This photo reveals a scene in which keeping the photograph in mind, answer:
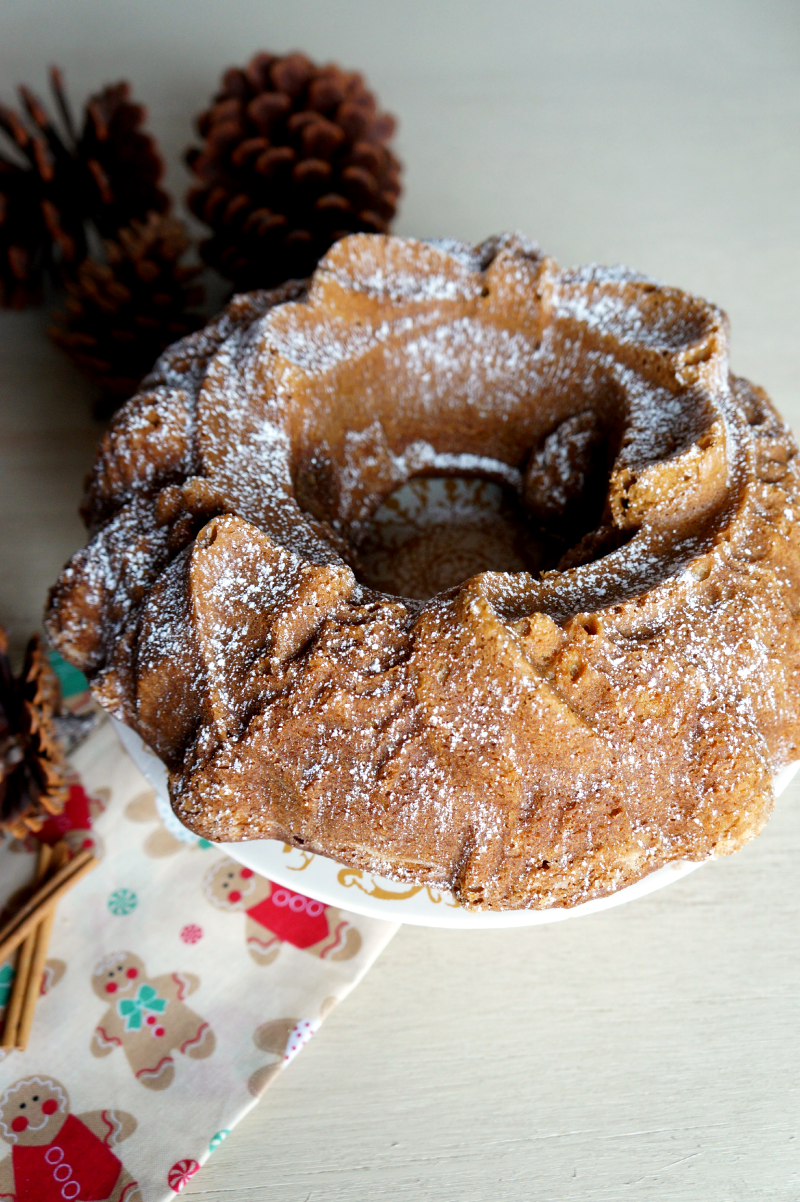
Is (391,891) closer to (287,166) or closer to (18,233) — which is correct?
(287,166)

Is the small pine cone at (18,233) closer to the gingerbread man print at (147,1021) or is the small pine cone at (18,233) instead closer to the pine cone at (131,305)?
the pine cone at (131,305)

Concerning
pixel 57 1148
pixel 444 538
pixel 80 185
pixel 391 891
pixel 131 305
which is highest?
pixel 80 185

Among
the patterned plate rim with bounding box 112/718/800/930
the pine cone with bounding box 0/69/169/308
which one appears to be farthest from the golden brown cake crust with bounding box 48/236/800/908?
the pine cone with bounding box 0/69/169/308

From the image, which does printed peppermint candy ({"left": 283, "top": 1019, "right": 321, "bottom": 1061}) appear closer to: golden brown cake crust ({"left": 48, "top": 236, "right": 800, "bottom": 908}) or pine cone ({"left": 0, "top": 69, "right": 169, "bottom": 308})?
golden brown cake crust ({"left": 48, "top": 236, "right": 800, "bottom": 908})

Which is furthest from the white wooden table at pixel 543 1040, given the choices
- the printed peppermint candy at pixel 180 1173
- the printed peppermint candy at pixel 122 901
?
the printed peppermint candy at pixel 122 901

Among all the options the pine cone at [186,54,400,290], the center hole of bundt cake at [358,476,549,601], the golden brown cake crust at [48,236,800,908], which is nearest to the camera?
the golden brown cake crust at [48,236,800,908]

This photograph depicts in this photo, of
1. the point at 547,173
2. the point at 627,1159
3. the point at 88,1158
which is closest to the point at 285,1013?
the point at 88,1158

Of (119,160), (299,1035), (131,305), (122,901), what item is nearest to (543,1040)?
(299,1035)
